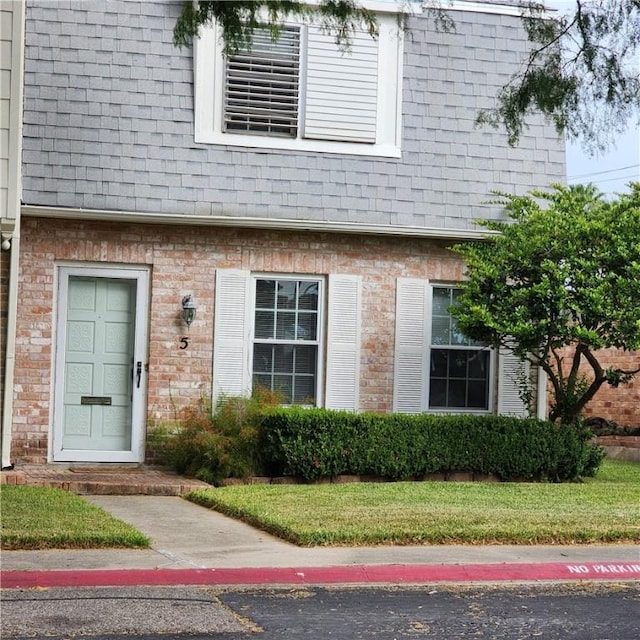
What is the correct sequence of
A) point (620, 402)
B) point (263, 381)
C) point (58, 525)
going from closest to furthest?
point (58, 525), point (263, 381), point (620, 402)

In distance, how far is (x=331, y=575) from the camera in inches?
325

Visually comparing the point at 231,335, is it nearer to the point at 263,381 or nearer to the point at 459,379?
the point at 263,381

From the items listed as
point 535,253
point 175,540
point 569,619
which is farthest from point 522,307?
point 569,619

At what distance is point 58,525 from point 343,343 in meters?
5.98

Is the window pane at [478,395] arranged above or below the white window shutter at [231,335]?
below

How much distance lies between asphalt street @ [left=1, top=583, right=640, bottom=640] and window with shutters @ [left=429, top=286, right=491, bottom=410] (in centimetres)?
712

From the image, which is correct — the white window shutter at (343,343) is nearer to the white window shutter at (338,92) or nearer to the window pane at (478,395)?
the window pane at (478,395)

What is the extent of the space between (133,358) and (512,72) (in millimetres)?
6451

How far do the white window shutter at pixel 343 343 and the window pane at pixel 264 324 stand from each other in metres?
0.74

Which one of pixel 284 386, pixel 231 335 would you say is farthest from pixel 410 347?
pixel 231 335

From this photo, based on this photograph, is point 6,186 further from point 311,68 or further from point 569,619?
point 569,619

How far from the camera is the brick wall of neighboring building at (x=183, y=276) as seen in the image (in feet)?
45.7

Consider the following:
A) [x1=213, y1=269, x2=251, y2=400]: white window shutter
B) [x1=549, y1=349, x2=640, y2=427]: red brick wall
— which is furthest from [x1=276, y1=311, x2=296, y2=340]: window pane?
[x1=549, y1=349, x2=640, y2=427]: red brick wall

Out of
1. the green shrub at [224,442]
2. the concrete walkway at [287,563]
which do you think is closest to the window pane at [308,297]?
the green shrub at [224,442]
